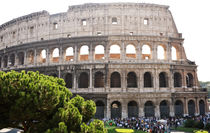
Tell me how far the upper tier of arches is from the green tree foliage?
667 inches

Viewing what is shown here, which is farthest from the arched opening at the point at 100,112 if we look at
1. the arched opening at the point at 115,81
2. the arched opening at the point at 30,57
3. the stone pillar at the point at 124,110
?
the arched opening at the point at 30,57

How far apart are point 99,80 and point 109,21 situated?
859 centimetres

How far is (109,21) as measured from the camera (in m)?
23.7

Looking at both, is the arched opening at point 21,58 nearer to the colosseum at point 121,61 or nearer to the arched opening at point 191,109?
the colosseum at point 121,61

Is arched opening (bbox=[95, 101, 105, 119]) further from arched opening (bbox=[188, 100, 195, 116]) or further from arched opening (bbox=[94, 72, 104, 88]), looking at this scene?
arched opening (bbox=[188, 100, 195, 116])

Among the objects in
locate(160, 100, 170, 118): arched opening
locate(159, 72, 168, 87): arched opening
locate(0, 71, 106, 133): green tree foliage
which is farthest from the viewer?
locate(159, 72, 168, 87): arched opening

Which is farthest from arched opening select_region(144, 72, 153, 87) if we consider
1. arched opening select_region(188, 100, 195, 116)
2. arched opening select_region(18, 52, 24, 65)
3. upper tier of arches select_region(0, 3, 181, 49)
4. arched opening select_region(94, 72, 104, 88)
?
arched opening select_region(18, 52, 24, 65)

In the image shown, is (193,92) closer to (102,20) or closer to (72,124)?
(102,20)

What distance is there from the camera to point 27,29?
26.7m

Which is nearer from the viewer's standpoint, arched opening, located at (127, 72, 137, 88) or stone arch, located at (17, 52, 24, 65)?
arched opening, located at (127, 72, 137, 88)

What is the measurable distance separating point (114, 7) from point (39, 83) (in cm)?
1946

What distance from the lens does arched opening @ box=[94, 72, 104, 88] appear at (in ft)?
76.2

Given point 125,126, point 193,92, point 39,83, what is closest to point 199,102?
point 193,92

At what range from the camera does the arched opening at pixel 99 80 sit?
2322cm
